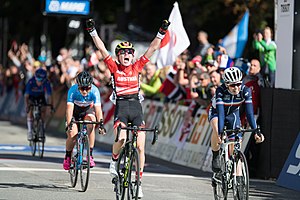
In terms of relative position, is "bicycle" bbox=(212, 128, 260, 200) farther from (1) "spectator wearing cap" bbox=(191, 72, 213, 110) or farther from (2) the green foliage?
(2) the green foliage

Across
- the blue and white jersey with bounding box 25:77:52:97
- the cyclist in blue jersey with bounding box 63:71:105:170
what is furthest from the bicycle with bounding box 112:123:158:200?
the blue and white jersey with bounding box 25:77:52:97

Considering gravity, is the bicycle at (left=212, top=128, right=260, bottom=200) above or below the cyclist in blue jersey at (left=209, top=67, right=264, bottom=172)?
below

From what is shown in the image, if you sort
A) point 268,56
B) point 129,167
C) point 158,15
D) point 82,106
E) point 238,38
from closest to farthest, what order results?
point 129,167
point 82,106
point 268,56
point 238,38
point 158,15

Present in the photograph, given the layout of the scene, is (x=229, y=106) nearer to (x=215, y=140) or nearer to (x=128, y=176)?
(x=215, y=140)

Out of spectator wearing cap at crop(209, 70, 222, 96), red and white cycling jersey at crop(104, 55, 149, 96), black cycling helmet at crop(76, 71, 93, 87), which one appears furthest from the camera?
spectator wearing cap at crop(209, 70, 222, 96)

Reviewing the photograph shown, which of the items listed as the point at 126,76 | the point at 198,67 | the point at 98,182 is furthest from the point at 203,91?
the point at 126,76

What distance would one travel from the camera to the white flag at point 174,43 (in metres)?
20.8

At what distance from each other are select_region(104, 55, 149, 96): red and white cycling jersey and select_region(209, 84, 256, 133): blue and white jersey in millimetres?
1115

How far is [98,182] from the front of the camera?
1488 cm

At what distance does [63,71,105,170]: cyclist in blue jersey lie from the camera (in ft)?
46.1

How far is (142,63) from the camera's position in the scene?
13008 millimetres

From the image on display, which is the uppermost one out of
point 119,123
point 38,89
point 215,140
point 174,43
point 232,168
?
point 174,43

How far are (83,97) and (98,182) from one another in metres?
1.42

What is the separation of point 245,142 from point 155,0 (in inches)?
935
